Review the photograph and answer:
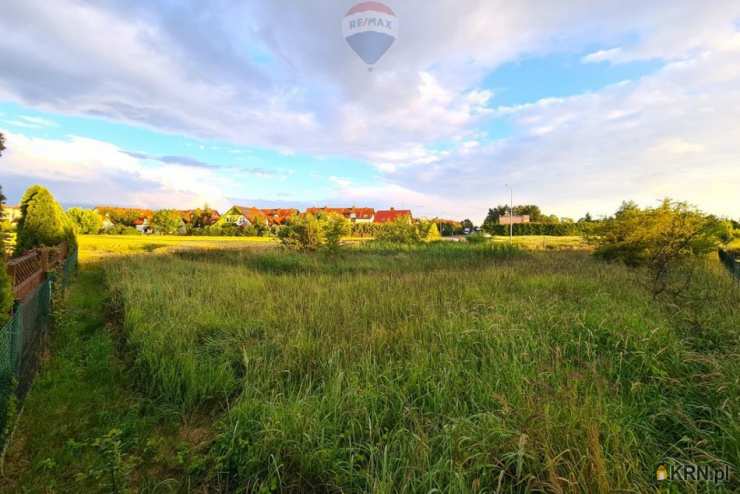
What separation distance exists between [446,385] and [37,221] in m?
14.5

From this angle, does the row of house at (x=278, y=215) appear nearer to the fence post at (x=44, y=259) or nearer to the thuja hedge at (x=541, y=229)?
the thuja hedge at (x=541, y=229)

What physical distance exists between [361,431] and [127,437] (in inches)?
83.0

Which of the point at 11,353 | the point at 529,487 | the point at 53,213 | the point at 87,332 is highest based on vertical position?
the point at 53,213

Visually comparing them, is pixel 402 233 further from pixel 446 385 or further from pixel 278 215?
pixel 278 215

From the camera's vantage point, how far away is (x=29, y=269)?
7059mm

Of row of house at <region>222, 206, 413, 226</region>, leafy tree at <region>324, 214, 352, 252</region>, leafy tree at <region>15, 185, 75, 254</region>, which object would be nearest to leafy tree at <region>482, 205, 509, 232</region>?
row of house at <region>222, 206, 413, 226</region>

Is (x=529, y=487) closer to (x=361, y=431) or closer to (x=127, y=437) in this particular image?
(x=361, y=431)

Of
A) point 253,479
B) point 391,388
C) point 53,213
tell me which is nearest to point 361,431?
point 391,388

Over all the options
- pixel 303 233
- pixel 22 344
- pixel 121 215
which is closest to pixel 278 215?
pixel 121 215

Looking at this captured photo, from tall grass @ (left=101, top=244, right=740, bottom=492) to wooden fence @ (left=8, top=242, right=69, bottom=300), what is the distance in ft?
5.70

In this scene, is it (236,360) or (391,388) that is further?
(236,360)

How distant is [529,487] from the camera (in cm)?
214

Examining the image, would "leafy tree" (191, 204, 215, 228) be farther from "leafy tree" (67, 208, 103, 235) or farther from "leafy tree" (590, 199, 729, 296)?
"leafy tree" (590, 199, 729, 296)

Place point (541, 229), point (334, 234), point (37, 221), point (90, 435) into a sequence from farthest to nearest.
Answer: point (541, 229) → point (334, 234) → point (37, 221) → point (90, 435)
